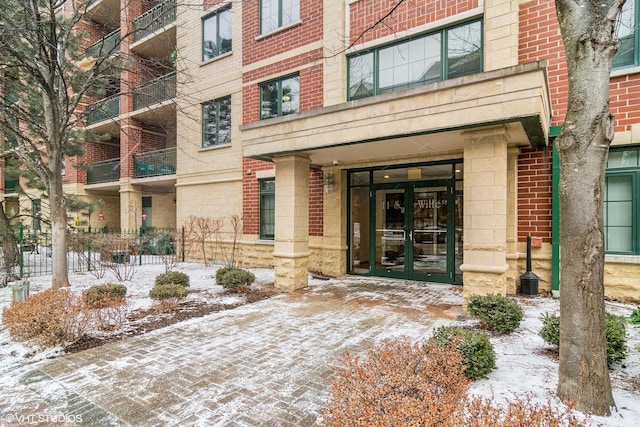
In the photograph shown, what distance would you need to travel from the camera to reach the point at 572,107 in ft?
9.32

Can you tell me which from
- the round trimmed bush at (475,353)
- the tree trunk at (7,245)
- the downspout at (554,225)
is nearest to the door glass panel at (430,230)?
the downspout at (554,225)

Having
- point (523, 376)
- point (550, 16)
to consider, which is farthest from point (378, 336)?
point (550, 16)

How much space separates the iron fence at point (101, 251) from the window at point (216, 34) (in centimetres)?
721

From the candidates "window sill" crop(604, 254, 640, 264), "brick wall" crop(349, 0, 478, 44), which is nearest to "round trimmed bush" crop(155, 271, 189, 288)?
"brick wall" crop(349, 0, 478, 44)

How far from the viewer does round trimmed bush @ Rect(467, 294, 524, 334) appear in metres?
4.81

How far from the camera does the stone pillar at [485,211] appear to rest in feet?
18.5

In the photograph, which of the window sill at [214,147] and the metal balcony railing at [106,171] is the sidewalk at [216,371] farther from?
the metal balcony railing at [106,171]

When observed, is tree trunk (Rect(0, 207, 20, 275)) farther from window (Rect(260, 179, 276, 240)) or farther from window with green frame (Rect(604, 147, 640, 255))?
window with green frame (Rect(604, 147, 640, 255))

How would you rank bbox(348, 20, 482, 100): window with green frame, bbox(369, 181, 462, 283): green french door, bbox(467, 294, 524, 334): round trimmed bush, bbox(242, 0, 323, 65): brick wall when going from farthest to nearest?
1. bbox(242, 0, 323, 65): brick wall
2. bbox(369, 181, 462, 283): green french door
3. bbox(348, 20, 482, 100): window with green frame
4. bbox(467, 294, 524, 334): round trimmed bush

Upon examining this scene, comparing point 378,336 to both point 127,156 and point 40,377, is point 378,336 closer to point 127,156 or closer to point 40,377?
point 40,377

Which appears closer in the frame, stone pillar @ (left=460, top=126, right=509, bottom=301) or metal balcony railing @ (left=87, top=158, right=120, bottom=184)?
stone pillar @ (left=460, top=126, right=509, bottom=301)

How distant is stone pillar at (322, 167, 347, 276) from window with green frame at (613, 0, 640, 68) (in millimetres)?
6469

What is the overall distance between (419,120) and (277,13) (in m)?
8.01

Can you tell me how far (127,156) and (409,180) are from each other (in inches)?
555
